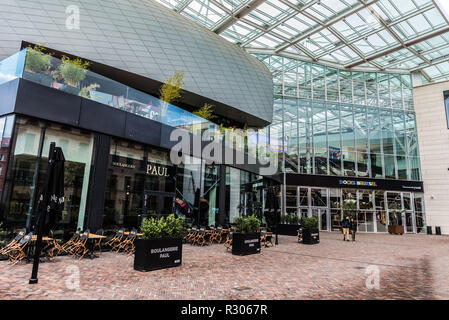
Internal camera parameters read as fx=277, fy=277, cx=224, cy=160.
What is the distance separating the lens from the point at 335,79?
29.2 metres

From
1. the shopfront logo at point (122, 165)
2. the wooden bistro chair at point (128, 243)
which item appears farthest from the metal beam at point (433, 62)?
the wooden bistro chair at point (128, 243)

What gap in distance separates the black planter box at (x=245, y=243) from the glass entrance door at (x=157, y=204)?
357cm

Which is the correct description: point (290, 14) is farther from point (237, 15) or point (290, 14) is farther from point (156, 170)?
point (156, 170)

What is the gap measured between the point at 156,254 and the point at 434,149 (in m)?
31.0

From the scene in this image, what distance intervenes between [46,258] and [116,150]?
414 centimetres

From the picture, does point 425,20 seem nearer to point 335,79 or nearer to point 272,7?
point 335,79

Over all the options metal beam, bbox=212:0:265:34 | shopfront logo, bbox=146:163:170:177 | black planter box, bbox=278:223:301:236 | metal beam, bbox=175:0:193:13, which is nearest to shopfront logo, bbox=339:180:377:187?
black planter box, bbox=278:223:301:236

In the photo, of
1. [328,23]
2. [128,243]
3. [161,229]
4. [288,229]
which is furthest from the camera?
[328,23]

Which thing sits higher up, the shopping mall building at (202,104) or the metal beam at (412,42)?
the metal beam at (412,42)

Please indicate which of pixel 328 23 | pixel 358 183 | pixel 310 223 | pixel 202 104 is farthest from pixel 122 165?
pixel 358 183

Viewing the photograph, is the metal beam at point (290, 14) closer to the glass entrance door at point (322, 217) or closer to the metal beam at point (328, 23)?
the metal beam at point (328, 23)

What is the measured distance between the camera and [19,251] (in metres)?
7.04

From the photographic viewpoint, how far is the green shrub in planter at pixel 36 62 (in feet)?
25.6

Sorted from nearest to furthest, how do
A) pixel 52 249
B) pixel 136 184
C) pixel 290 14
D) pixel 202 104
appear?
pixel 52 249 < pixel 136 184 < pixel 290 14 < pixel 202 104
